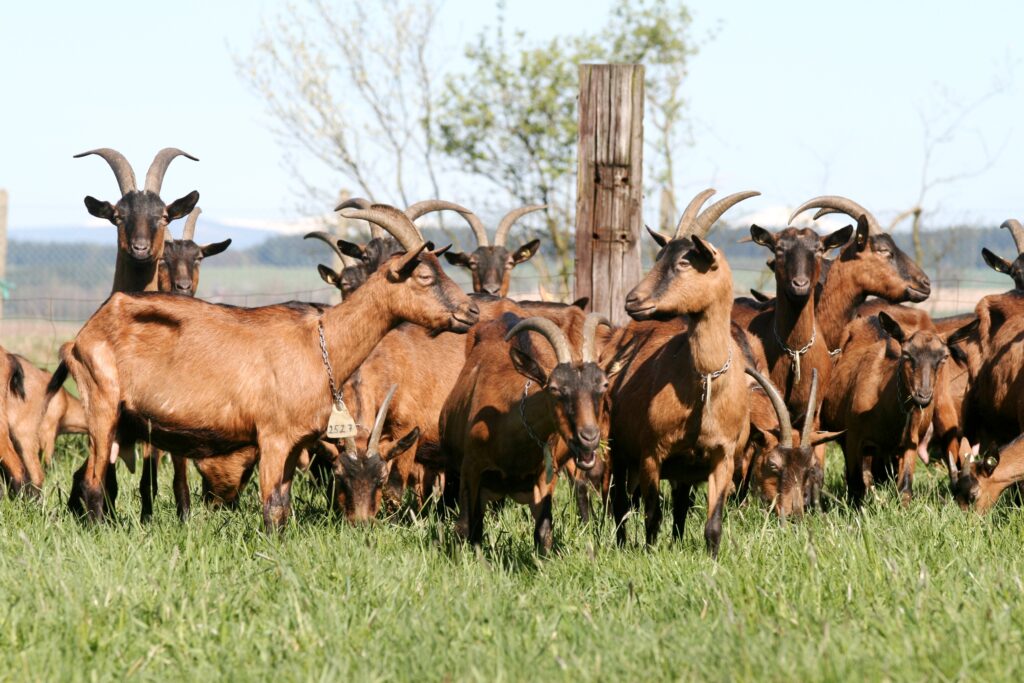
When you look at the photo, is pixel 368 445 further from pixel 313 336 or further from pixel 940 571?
pixel 940 571

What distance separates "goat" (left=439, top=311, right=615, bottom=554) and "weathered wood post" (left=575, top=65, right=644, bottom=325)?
1.80 m

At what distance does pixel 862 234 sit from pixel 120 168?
533cm

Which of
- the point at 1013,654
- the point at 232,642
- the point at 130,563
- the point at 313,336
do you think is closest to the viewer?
the point at 1013,654

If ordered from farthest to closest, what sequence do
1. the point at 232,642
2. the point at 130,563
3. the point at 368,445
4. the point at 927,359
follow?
the point at 927,359, the point at 368,445, the point at 130,563, the point at 232,642

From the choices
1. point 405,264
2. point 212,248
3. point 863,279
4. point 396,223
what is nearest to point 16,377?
point 212,248

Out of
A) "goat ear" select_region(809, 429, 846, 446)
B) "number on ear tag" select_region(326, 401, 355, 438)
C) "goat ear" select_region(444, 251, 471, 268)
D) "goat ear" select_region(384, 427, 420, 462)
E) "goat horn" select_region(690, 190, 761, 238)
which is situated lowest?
"goat ear" select_region(384, 427, 420, 462)

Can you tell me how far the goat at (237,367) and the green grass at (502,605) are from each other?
18.4 inches

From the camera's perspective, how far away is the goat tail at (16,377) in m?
9.27

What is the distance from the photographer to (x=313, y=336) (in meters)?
7.11

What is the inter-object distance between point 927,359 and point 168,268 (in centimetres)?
547

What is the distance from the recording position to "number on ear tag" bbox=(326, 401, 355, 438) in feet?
23.4

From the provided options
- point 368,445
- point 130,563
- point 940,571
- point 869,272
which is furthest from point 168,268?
point 940,571

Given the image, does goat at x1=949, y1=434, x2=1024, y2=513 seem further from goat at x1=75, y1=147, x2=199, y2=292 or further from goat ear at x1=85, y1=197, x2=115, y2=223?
goat ear at x1=85, y1=197, x2=115, y2=223

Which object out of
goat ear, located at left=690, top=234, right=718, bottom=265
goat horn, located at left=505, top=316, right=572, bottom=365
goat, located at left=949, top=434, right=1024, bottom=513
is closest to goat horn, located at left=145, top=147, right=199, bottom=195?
goat horn, located at left=505, top=316, right=572, bottom=365
